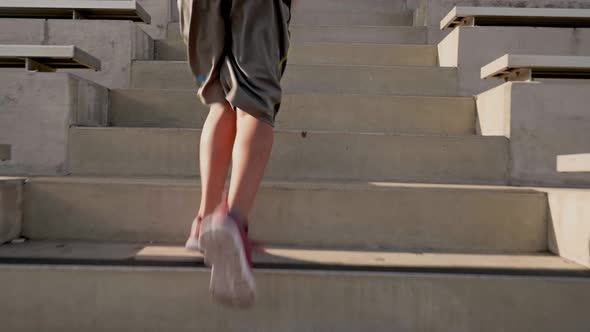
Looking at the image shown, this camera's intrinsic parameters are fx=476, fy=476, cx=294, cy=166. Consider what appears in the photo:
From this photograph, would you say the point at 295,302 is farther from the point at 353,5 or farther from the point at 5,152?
the point at 353,5

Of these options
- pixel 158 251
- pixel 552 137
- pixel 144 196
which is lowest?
pixel 158 251

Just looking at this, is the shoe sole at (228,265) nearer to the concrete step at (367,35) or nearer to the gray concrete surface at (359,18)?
the concrete step at (367,35)

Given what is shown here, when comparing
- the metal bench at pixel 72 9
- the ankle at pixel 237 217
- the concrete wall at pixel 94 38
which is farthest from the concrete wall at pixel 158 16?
the ankle at pixel 237 217

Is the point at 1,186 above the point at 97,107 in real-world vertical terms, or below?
below

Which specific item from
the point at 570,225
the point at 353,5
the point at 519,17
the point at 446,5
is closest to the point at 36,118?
the point at 570,225

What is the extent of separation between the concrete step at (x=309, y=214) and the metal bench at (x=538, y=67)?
67 cm

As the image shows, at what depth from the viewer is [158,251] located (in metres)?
1.48

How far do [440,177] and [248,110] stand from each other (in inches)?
42.2

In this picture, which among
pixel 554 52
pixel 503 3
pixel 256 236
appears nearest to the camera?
pixel 256 236

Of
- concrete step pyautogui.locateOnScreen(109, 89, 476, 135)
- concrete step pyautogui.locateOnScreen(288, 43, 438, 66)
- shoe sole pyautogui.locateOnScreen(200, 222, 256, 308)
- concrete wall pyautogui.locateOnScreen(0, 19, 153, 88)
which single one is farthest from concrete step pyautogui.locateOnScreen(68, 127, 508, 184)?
concrete step pyautogui.locateOnScreen(288, 43, 438, 66)

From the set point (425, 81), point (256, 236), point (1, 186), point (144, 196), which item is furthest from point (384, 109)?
point (1, 186)

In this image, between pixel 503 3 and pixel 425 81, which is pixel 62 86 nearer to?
pixel 425 81

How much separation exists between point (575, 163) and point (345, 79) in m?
1.40

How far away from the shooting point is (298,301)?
4.20 ft
